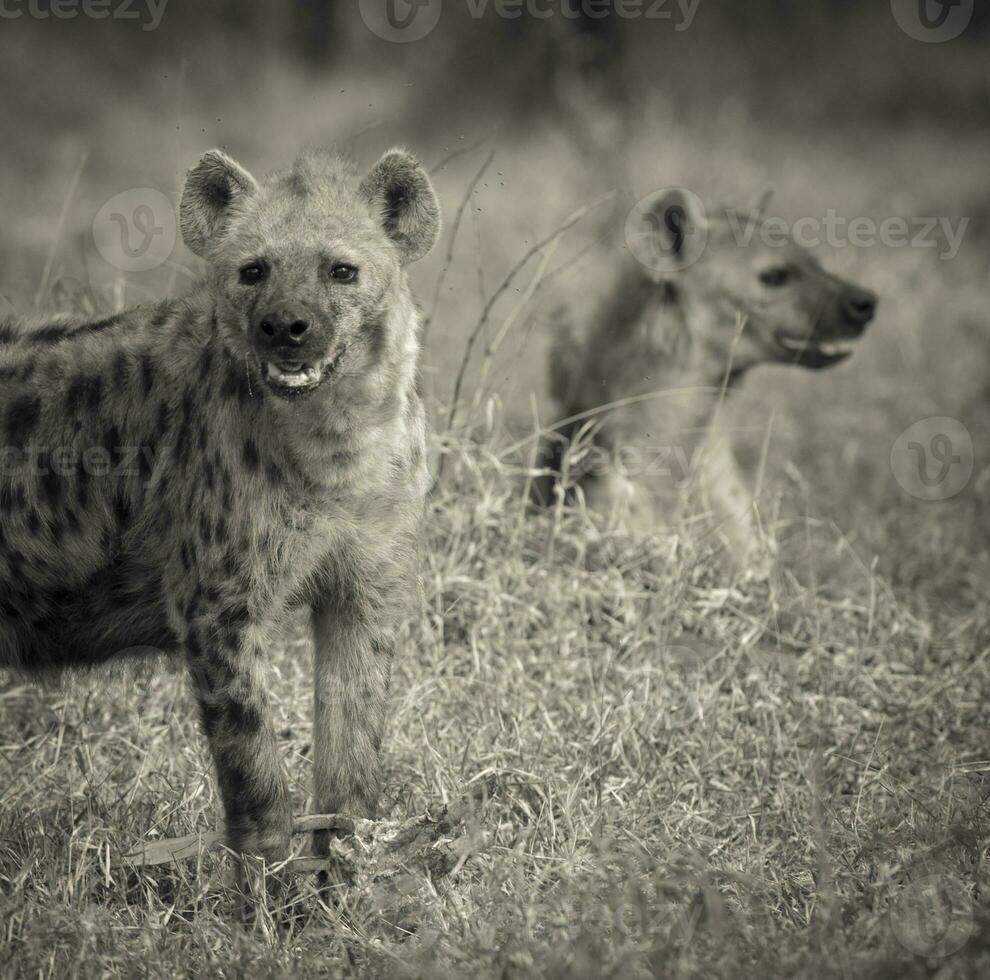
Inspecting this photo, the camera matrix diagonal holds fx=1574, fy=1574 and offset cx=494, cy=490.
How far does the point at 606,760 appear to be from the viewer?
153 inches

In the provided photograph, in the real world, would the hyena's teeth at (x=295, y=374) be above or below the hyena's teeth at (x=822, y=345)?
above

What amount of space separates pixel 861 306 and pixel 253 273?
3051mm

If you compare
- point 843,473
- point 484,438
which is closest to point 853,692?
point 484,438

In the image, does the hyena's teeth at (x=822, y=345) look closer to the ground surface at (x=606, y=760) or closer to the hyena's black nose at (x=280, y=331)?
the ground surface at (x=606, y=760)

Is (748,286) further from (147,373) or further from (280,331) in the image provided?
(280,331)

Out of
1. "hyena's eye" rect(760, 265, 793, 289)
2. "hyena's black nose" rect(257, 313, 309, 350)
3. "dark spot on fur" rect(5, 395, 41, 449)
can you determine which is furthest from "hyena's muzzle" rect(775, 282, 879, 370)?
"dark spot on fur" rect(5, 395, 41, 449)

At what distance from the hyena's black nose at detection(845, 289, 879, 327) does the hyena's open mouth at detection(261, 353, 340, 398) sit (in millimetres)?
3053

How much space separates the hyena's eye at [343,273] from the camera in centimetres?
328

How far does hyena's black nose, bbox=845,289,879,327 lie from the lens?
18.7 ft

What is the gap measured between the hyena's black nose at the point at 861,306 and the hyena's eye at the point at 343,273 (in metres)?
2.88

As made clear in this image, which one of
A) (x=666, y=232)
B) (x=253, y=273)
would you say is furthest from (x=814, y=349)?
(x=253, y=273)

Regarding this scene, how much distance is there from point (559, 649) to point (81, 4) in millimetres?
7316

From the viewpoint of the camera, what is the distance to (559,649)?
4.53 meters

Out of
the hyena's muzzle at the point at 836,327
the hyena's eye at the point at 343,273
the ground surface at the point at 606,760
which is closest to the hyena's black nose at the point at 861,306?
the hyena's muzzle at the point at 836,327
